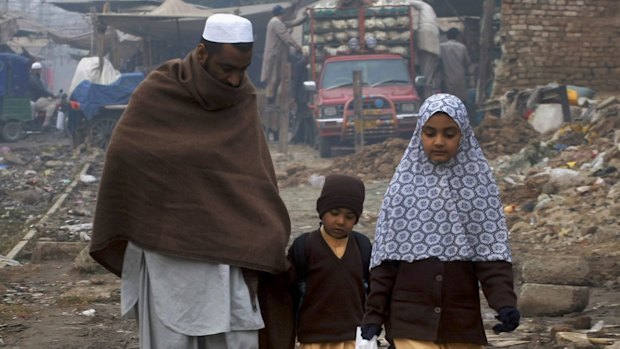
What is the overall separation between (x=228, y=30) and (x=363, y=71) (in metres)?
16.1

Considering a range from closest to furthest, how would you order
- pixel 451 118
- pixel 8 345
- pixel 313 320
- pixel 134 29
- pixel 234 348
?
pixel 451 118 → pixel 234 348 → pixel 313 320 → pixel 8 345 → pixel 134 29

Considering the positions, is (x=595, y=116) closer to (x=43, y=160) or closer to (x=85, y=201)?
(x=85, y=201)

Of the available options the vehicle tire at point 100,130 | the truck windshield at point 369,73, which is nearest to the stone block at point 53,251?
the truck windshield at point 369,73

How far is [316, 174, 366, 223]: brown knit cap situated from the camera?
15.6 feet

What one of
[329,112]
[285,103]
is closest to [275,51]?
[285,103]

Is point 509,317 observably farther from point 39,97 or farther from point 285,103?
point 39,97

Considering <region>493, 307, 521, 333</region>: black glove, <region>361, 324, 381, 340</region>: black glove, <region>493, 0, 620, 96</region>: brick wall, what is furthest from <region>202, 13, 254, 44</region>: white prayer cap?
<region>493, 0, 620, 96</region>: brick wall

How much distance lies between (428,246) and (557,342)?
2.69m

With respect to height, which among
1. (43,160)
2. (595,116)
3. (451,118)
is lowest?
(43,160)

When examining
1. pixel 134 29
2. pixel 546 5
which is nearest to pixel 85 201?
pixel 546 5

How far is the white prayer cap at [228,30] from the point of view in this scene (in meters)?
4.45

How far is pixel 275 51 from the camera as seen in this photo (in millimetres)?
24516

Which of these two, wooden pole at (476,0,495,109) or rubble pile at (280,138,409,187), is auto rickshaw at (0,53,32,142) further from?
rubble pile at (280,138,409,187)

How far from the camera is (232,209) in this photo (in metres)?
4.57
